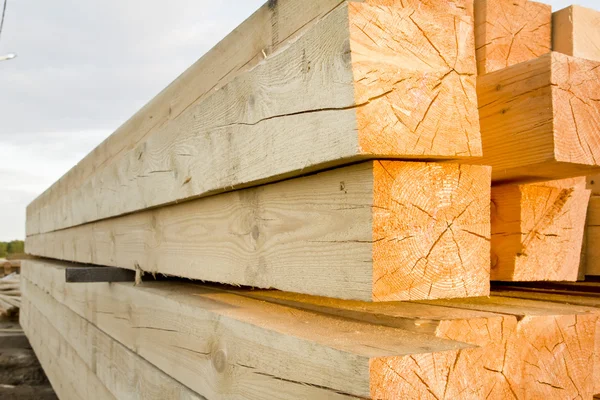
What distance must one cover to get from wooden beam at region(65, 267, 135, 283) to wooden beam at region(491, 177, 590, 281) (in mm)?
2061

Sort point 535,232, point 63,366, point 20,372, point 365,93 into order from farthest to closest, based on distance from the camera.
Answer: point 20,372, point 63,366, point 535,232, point 365,93

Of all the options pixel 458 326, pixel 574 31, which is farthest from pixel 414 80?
pixel 574 31

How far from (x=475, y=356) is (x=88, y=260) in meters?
3.44

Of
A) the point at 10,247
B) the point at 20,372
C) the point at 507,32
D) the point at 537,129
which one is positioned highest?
the point at 507,32

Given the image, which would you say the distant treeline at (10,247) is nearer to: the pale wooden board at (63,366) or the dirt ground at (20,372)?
the dirt ground at (20,372)

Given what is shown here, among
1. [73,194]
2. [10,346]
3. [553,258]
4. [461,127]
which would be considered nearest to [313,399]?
[461,127]

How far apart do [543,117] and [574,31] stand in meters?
0.63

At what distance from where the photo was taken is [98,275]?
9.80 feet

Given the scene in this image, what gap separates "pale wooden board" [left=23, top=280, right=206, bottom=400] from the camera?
2.14 meters

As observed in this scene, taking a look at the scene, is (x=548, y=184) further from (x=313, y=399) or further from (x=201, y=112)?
(x=201, y=112)

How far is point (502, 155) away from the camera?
141 centimetres

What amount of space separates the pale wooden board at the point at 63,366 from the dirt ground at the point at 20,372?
0.16 m

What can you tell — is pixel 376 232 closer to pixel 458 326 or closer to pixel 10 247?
pixel 458 326

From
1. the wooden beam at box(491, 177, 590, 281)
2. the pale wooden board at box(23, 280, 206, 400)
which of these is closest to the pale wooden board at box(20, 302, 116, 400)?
the pale wooden board at box(23, 280, 206, 400)
